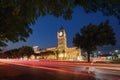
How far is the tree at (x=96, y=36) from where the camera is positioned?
218 feet

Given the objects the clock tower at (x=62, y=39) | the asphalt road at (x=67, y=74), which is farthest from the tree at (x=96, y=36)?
the clock tower at (x=62, y=39)

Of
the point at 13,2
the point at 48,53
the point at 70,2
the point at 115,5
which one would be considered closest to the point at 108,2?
the point at 115,5

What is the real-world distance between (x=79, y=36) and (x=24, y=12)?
211 ft

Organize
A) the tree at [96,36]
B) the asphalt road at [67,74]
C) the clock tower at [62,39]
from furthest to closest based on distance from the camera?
the clock tower at [62,39], the tree at [96,36], the asphalt road at [67,74]

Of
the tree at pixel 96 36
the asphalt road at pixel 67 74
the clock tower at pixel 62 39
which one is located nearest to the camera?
→ the asphalt road at pixel 67 74

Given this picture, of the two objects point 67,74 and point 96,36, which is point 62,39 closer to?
point 96,36

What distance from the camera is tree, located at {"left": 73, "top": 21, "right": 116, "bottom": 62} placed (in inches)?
2618

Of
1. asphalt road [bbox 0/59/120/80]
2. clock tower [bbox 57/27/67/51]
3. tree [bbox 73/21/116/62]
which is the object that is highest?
clock tower [bbox 57/27/67/51]

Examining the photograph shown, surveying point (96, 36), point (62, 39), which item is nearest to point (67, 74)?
point (96, 36)

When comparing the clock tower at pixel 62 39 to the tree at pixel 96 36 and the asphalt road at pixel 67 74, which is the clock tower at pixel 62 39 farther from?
the asphalt road at pixel 67 74

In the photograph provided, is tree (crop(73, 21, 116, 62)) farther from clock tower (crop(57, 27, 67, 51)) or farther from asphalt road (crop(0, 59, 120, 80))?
clock tower (crop(57, 27, 67, 51))

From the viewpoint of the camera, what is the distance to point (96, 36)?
6694 cm

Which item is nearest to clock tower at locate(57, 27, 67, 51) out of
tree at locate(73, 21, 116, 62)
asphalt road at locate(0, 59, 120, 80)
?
tree at locate(73, 21, 116, 62)

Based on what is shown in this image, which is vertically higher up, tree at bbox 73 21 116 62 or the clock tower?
the clock tower
